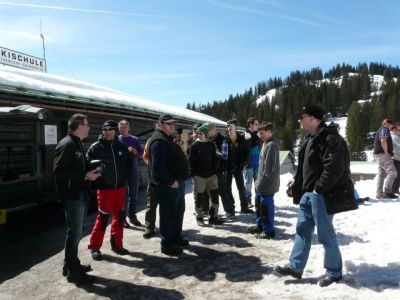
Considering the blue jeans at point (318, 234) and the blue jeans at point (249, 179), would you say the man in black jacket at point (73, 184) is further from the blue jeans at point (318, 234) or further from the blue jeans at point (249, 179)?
the blue jeans at point (249, 179)

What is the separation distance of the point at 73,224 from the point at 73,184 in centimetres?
50

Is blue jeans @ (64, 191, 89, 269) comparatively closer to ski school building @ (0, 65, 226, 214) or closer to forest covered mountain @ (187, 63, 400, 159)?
ski school building @ (0, 65, 226, 214)

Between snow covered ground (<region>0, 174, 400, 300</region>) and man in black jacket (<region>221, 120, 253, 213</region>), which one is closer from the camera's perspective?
snow covered ground (<region>0, 174, 400, 300</region>)

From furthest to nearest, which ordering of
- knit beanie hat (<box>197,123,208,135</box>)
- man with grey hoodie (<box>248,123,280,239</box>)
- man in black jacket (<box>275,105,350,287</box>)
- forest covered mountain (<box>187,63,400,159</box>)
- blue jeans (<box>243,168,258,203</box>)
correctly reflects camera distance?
forest covered mountain (<box>187,63,400,159</box>) → blue jeans (<box>243,168,258,203</box>) → knit beanie hat (<box>197,123,208,135</box>) → man with grey hoodie (<box>248,123,280,239</box>) → man in black jacket (<box>275,105,350,287</box>)

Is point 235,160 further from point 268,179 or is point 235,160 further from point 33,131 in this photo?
point 33,131

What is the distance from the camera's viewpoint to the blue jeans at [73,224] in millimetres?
4461

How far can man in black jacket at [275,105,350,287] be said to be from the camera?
3955mm

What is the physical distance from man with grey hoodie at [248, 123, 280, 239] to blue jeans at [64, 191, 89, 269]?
2833 millimetres

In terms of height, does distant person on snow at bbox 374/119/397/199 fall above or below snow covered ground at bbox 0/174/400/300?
above

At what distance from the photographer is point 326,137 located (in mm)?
4051

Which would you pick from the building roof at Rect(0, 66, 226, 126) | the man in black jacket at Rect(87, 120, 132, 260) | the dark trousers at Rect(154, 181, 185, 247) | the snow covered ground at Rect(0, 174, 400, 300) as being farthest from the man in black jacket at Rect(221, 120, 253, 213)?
the building roof at Rect(0, 66, 226, 126)

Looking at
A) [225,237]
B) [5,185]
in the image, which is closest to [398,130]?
[225,237]

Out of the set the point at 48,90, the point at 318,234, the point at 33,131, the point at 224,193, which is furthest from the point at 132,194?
the point at 318,234

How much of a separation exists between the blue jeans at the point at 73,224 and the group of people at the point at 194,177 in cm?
1
